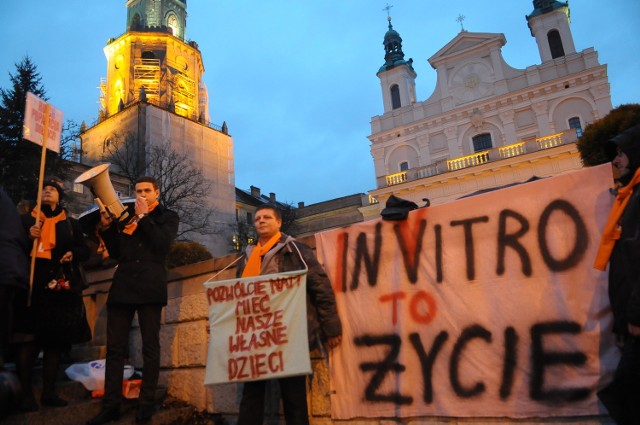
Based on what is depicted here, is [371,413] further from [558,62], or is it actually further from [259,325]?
[558,62]

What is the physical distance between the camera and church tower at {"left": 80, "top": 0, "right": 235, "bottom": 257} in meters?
33.3

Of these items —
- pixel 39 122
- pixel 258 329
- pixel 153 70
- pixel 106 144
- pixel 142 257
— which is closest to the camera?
pixel 258 329

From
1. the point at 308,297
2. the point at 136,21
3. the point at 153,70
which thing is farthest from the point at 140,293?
the point at 136,21

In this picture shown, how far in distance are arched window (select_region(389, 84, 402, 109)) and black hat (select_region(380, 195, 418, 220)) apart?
29.8m

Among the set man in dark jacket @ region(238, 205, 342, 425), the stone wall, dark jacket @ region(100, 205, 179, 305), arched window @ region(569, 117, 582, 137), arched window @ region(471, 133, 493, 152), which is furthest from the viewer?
arched window @ region(471, 133, 493, 152)

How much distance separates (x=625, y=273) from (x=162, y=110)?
117 feet

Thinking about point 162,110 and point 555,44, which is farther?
point 162,110

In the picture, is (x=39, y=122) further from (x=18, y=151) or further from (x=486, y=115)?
(x=486, y=115)

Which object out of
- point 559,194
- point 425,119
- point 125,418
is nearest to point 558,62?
point 425,119

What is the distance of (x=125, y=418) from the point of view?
3750mm

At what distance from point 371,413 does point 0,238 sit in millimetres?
3048

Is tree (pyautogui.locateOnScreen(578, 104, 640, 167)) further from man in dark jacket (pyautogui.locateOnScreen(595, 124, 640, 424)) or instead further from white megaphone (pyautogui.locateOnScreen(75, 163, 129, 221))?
white megaphone (pyautogui.locateOnScreen(75, 163, 129, 221))

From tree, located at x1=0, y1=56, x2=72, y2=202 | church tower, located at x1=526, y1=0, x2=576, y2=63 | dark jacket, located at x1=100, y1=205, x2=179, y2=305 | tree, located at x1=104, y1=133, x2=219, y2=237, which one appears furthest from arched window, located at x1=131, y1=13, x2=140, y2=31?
dark jacket, located at x1=100, y1=205, x2=179, y2=305

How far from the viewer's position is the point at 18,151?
1923 centimetres
